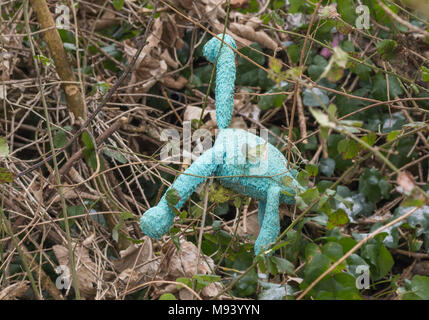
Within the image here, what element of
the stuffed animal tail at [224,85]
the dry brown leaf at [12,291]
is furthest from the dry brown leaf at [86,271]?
the stuffed animal tail at [224,85]

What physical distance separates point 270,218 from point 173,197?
156 mm

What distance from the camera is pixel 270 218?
2.87ft

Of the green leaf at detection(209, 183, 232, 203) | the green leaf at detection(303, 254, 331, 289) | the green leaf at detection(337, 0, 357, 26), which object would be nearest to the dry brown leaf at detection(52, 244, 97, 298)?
the green leaf at detection(209, 183, 232, 203)

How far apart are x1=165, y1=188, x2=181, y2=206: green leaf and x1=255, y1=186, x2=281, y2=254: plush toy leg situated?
142 millimetres

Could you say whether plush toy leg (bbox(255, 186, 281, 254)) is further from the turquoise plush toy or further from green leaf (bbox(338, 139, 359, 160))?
green leaf (bbox(338, 139, 359, 160))

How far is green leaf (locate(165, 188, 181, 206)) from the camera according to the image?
854 mm

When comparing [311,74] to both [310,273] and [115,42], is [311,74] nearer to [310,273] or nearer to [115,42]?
[115,42]

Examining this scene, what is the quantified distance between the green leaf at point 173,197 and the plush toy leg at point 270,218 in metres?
0.14

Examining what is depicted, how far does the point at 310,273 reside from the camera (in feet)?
2.87

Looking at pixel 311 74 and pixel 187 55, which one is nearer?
pixel 311 74
